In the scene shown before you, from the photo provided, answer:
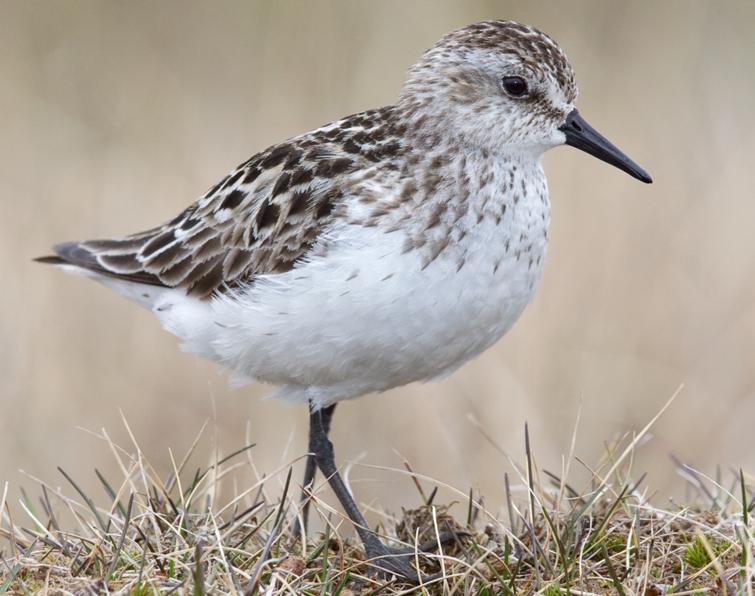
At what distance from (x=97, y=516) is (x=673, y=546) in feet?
6.69

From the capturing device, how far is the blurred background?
8.40 meters

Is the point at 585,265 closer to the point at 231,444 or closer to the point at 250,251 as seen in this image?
the point at 231,444

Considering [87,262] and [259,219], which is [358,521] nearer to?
[259,219]

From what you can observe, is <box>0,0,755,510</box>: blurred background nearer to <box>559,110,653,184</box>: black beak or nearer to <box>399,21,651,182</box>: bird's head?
<box>559,110,653,184</box>: black beak

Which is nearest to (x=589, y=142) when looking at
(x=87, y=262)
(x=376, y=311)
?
(x=376, y=311)

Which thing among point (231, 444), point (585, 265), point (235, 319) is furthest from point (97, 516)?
point (585, 265)

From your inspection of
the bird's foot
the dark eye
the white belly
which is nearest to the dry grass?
the bird's foot

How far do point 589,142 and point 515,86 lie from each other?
41 centimetres

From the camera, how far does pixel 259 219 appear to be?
5.11 m

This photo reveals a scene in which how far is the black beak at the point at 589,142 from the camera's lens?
16.7ft

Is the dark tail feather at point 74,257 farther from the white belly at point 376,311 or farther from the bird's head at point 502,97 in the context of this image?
the bird's head at point 502,97

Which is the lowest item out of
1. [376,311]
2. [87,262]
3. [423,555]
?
[423,555]

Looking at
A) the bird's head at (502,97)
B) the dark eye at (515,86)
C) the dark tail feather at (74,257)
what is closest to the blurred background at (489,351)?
the dark tail feather at (74,257)

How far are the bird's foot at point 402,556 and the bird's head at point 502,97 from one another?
1555 millimetres
